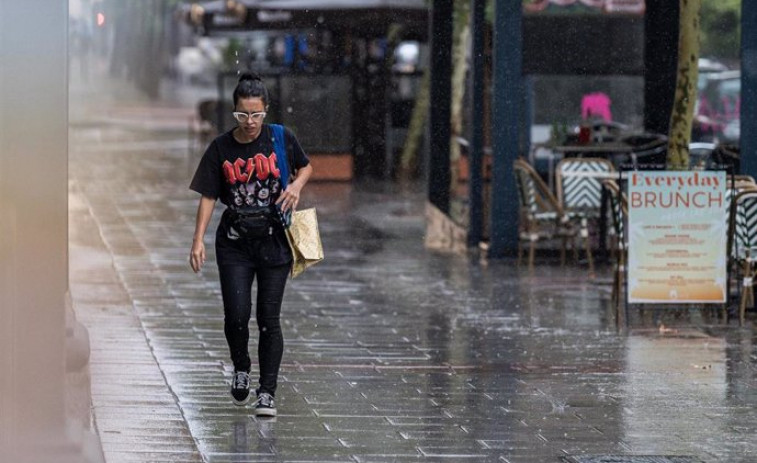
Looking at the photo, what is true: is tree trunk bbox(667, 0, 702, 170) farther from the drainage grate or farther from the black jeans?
the drainage grate

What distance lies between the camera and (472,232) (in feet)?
51.3

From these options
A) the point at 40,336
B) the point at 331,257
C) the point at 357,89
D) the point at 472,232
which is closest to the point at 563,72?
the point at 472,232

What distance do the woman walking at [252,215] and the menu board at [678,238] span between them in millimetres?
3594

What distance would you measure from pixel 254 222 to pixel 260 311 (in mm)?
450

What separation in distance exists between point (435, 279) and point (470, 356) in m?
3.72

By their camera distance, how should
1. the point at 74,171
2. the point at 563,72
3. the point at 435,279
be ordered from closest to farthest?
the point at 435,279 → the point at 563,72 → the point at 74,171

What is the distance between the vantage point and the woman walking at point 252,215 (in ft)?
25.7

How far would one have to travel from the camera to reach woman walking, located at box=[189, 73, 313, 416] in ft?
25.7

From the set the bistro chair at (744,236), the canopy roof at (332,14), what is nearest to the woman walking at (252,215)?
the bistro chair at (744,236)

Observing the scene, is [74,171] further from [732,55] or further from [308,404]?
[732,55]

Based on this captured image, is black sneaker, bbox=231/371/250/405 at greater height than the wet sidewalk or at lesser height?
greater

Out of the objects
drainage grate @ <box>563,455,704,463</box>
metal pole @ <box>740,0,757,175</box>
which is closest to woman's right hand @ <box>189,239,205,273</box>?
drainage grate @ <box>563,455,704,463</box>

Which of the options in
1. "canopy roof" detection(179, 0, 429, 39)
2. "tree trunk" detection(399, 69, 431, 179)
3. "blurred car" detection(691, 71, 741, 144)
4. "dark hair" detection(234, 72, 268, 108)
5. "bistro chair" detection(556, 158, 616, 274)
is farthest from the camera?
"blurred car" detection(691, 71, 741, 144)

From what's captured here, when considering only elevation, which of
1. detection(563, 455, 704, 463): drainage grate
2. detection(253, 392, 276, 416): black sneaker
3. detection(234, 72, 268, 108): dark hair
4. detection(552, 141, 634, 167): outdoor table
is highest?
detection(234, 72, 268, 108): dark hair
